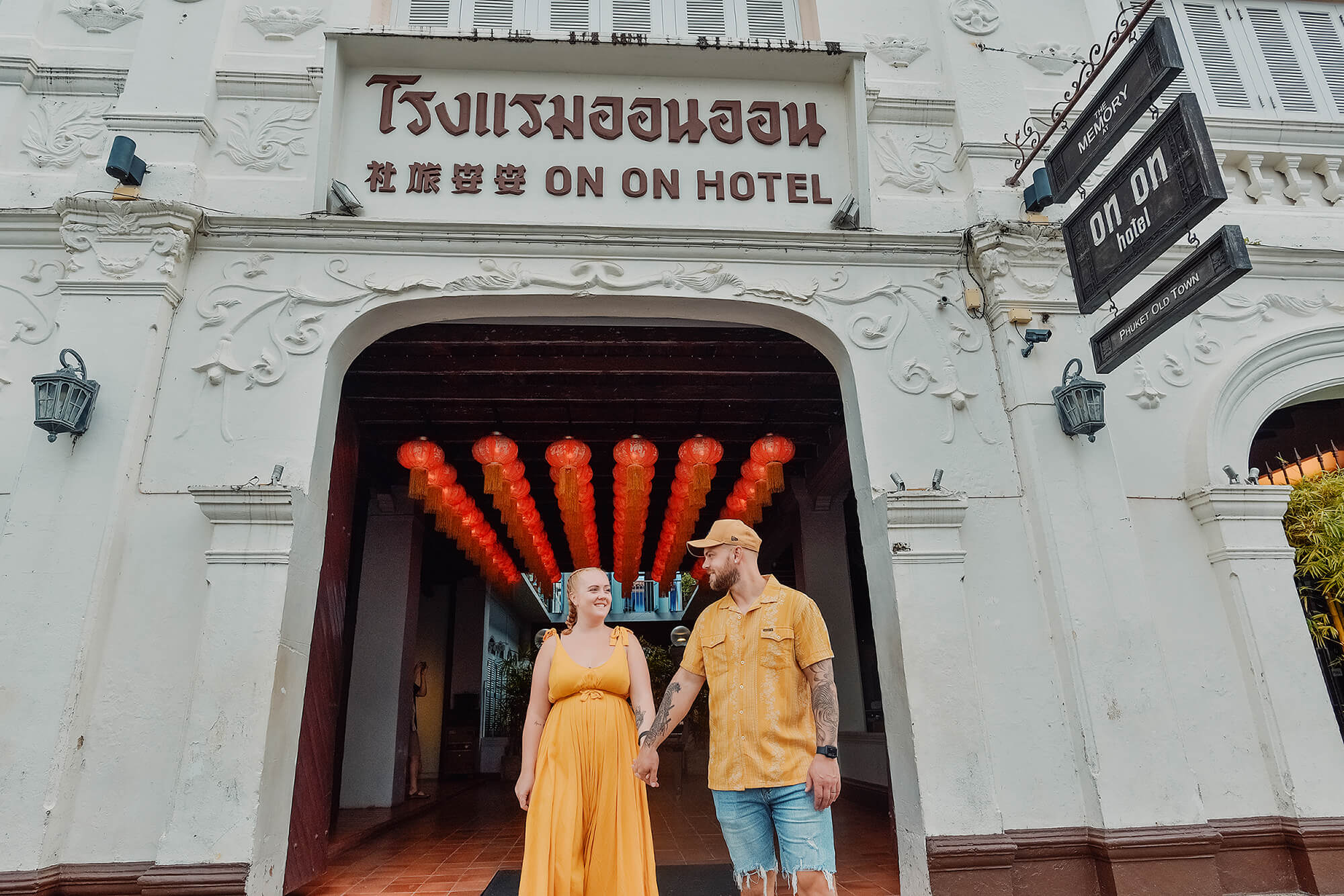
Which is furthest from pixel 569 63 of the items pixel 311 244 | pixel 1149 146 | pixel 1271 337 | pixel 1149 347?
pixel 1271 337

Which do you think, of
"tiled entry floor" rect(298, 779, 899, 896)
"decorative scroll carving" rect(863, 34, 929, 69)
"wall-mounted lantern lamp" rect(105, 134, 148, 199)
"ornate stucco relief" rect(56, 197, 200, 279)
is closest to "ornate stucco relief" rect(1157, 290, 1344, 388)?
"decorative scroll carving" rect(863, 34, 929, 69)

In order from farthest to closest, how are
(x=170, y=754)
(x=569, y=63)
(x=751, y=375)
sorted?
(x=751, y=375) → (x=569, y=63) → (x=170, y=754)

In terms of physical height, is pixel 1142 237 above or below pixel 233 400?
above

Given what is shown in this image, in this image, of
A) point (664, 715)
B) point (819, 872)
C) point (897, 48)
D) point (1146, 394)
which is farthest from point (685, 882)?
point (897, 48)

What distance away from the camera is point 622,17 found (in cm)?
594

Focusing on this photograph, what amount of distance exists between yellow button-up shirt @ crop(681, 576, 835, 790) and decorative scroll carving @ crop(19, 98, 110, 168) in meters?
5.00

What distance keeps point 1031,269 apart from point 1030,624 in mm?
2219

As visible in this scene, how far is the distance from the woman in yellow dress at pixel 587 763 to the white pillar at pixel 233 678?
143cm

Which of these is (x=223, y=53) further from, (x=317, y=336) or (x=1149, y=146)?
(x=1149, y=146)

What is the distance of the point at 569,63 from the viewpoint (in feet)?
17.6

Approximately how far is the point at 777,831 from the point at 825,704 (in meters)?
0.47

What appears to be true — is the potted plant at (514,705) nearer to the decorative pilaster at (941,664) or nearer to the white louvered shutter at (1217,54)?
the decorative pilaster at (941,664)

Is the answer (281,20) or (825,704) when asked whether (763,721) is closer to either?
(825,704)

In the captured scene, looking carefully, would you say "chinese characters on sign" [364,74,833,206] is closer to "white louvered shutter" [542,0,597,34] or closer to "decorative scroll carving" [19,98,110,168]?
"white louvered shutter" [542,0,597,34]
